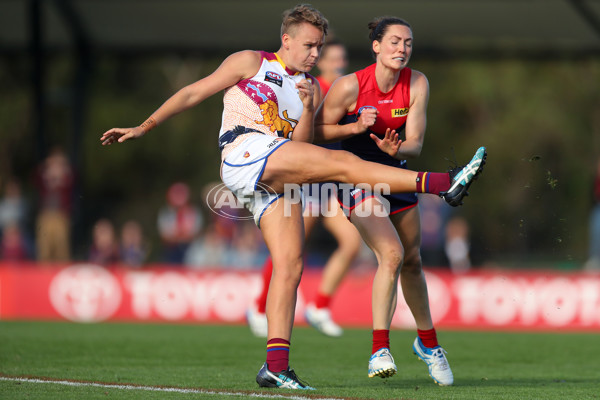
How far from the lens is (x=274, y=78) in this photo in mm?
5910

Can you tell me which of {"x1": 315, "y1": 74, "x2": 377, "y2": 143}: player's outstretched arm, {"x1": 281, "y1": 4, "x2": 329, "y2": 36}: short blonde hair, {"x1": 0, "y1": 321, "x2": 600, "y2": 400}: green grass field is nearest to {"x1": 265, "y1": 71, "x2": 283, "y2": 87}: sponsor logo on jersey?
{"x1": 281, "y1": 4, "x2": 329, "y2": 36}: short blonde hair

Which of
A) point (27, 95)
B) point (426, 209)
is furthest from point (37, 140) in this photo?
point (27, 95)

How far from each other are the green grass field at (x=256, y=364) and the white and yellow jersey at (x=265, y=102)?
5.27 feet

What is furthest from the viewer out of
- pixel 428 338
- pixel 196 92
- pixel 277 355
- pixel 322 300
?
pixel 322 300

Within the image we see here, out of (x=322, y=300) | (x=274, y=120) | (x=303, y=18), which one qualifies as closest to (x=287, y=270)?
(x=274, y=120)

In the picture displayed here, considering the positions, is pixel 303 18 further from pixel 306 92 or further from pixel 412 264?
pixel 412 264

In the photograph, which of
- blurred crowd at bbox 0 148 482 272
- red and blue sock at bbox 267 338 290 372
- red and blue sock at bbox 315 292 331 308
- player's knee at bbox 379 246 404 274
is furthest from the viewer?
blurred crowd at bbox 0 148 482 272

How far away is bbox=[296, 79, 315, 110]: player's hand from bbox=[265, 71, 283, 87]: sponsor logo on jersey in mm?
181

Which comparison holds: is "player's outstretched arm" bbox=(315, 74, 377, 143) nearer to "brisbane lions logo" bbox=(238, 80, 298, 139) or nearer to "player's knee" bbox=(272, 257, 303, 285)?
"brisbane lions logo" bbox=(238, 80, 298, 139)

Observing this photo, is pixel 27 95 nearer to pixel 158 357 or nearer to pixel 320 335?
pixel 320 335

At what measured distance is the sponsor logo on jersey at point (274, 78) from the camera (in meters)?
5.90

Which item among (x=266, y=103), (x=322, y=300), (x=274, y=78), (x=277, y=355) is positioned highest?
(x=274, y=78)

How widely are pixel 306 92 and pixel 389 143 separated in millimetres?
619

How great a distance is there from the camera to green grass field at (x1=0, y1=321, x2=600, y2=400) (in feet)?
18.2
